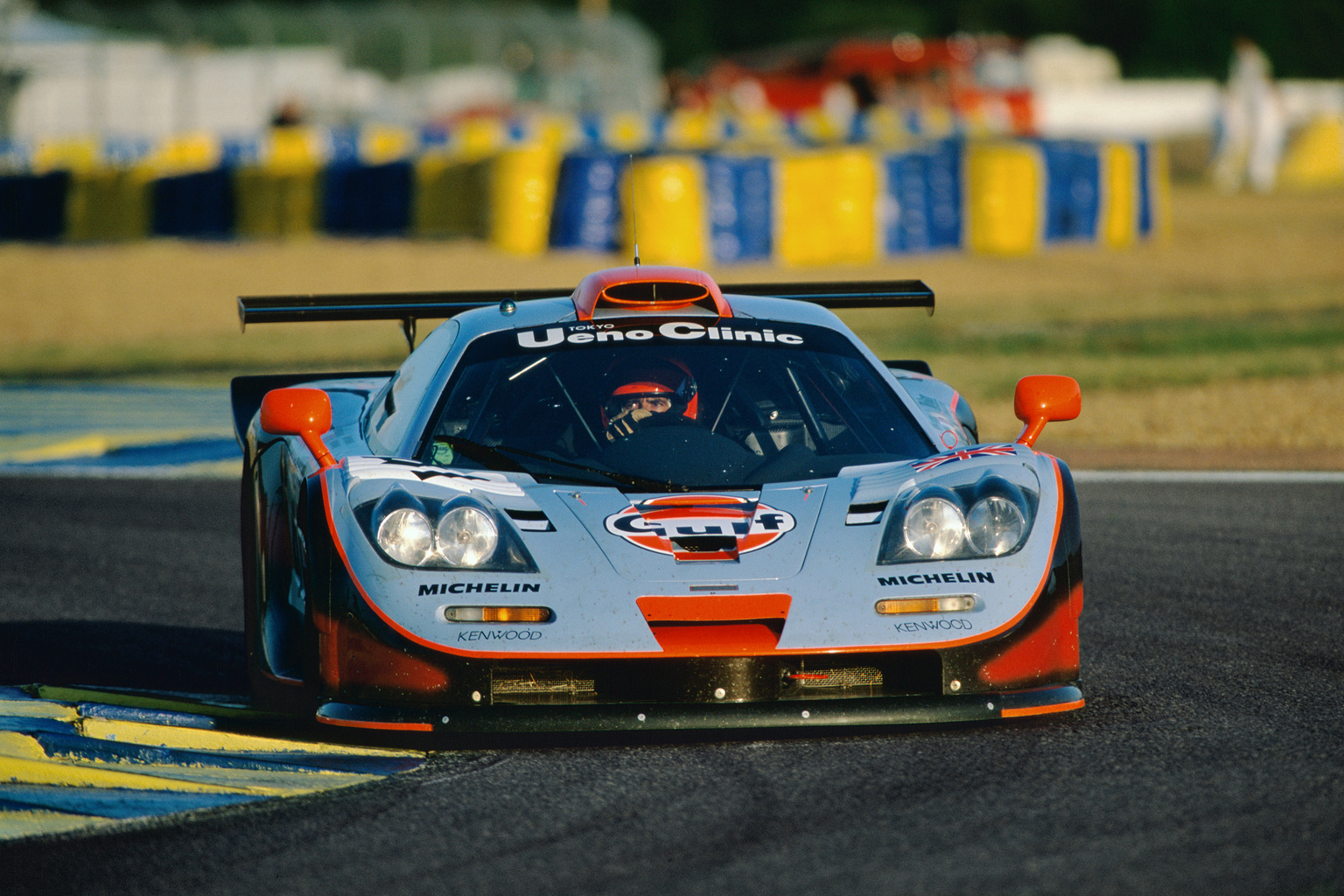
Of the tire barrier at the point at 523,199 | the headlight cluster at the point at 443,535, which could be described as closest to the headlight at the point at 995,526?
the headlight cluster at the point at 443,535

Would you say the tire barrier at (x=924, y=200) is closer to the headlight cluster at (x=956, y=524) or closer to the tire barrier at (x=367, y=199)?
the tire barrier at (x=367, y=199)

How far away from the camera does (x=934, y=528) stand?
4.30 meters

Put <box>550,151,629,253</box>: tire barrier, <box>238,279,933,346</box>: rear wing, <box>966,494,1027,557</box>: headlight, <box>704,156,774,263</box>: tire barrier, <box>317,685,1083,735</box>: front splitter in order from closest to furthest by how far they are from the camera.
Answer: <box>317,685,1083,735</box>: front splitter
<box>966,494,1027,557</box>: headlight
<box>238,279,933,346</box>: rear wing
<box>704,156,774,263</box>: tire barrier
<box>550,151,629,253</box>: tire barrier

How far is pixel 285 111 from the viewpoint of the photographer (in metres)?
32.6

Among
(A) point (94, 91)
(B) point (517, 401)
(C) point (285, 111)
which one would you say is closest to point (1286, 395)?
(B) point (517, 401)

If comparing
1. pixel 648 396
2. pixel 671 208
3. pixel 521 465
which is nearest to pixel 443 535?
pixel 521 465

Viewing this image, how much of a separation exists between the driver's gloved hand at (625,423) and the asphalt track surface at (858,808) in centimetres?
104

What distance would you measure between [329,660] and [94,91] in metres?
36.2

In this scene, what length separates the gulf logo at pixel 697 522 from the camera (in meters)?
4.21

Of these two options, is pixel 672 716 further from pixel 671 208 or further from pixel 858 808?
pixel 671 208

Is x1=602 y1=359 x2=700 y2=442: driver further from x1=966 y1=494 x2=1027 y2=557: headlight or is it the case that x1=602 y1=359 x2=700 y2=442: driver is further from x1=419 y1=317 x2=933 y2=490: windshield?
x1=966 y1=494 x2=1027 y2=557: headlight

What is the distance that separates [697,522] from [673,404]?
0.97 meters

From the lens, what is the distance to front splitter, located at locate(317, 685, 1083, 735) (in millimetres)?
4012

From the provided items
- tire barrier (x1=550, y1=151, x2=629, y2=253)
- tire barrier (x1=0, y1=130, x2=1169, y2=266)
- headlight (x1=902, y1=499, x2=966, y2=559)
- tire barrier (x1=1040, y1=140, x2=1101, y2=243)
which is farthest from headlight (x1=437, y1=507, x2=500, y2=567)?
tire barrier (x1=1040, y1=140, x2=1101, y2=243)
